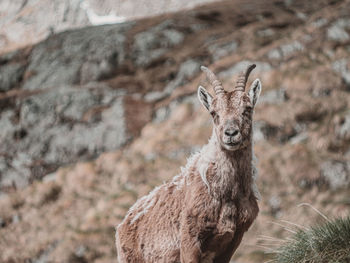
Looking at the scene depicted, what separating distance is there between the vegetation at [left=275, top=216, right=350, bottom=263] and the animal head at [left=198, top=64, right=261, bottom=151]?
2.40 meters

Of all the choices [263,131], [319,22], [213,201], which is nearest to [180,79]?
[263,131]

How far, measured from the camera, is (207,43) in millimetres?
48719

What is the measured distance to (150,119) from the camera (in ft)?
133

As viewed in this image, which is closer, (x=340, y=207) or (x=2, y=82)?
(x=340, y=207)

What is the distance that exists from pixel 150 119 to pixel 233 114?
107 feet

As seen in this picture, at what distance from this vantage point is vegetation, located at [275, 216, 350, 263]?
801cm

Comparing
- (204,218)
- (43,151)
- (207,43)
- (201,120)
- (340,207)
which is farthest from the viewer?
(207,43)

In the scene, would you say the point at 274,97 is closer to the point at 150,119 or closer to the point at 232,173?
the point at 150,119

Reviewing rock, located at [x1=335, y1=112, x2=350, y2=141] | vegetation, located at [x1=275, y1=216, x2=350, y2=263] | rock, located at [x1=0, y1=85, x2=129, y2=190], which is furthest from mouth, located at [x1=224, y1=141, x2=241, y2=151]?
rock, located at [x1=0, y1=85, x2=129, y2=190]

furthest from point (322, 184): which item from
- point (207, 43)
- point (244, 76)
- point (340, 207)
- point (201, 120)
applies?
point (207, 43)

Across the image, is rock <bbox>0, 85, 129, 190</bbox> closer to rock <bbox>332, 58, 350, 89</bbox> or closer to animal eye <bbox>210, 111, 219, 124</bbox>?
rock <bbox>332, 58, 350, 89</bbox>

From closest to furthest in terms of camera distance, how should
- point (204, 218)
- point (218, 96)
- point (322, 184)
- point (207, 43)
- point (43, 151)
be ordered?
1. point (204, 218)
2. point (218, 96)
3. point (322, 184)
4. point (43, 151)
5. point (207, 43)

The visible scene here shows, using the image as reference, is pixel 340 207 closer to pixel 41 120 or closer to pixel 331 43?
pixel 331 43

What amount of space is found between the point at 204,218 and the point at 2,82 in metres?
49.4
